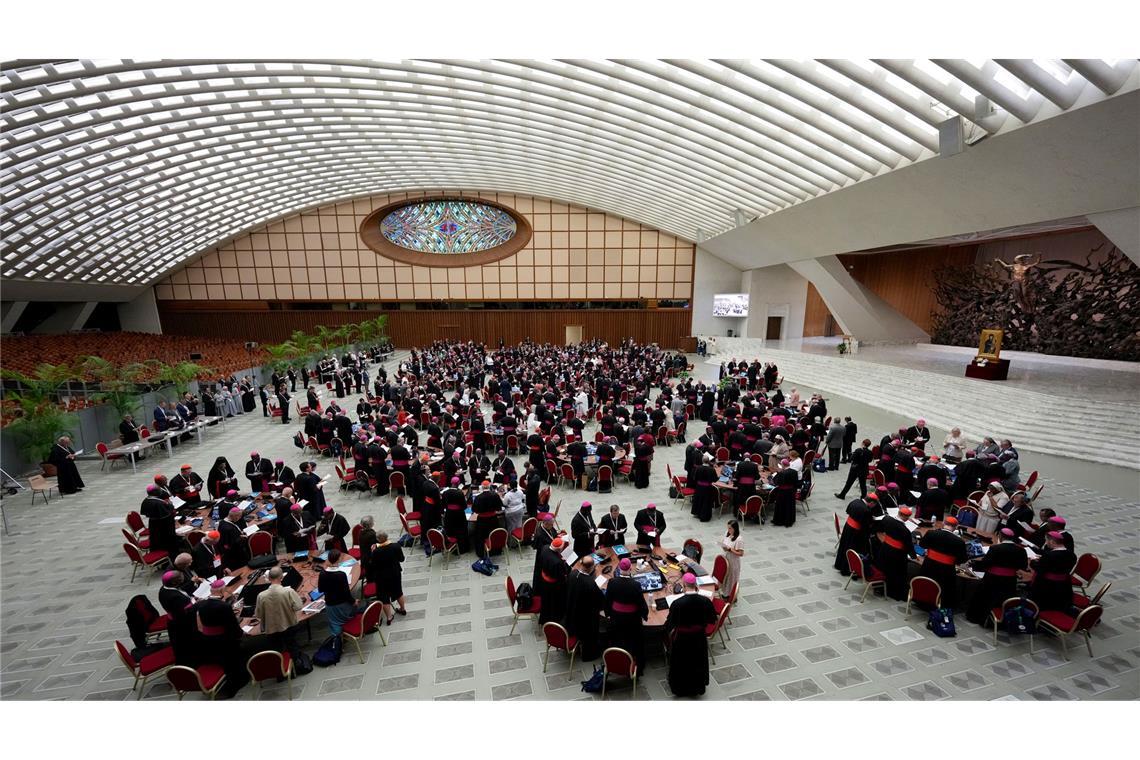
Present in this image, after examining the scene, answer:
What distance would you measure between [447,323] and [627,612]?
3439cm

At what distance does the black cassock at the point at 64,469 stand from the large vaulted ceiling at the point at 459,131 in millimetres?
11329

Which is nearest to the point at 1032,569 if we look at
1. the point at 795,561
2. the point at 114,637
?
the point at 795,561

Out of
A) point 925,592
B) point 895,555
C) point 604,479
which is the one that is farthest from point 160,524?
point 925,592

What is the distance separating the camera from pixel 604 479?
1037cm

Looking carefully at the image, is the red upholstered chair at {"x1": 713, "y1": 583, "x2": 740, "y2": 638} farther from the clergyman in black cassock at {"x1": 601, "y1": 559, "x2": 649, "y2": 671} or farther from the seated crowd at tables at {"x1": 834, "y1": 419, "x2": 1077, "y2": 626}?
the seated crowd at tables at {"x1": 834, "y1": 419, "x2": 1077, "y2": 626}

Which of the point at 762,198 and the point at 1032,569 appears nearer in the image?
the point at 1032,569

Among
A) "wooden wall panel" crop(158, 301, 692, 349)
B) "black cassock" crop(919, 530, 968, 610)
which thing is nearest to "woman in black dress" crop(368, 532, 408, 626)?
"black cassock" crop(919, 530, 968, 610)

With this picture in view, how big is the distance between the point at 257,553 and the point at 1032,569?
10.6 m

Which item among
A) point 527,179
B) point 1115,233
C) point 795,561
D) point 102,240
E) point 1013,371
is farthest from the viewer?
point 527,179

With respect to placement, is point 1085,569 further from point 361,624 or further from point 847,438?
point 361,624

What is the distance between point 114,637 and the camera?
598 centimetres

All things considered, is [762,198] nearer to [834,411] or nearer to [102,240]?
[834,411]

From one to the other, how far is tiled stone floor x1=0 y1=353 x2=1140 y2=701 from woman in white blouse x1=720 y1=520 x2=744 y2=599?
0.54 m

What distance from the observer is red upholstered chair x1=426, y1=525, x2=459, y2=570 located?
747 centimetres
